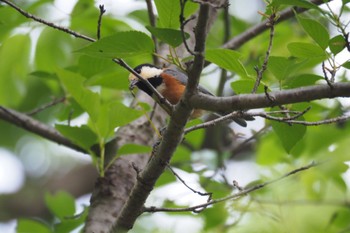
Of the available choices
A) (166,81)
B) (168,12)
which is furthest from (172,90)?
(168,12)

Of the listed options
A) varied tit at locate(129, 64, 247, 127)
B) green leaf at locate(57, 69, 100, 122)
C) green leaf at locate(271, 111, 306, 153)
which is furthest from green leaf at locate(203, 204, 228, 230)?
green leaf at locate(271, 111, 306, 153)

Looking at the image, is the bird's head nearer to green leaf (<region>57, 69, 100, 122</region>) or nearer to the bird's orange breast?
the bird's orange breast

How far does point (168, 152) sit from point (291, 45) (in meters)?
0.50

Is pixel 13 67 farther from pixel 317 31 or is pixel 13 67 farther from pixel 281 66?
pixel 317 31

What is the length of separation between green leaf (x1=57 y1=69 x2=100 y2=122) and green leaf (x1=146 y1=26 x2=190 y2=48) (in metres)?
0.88

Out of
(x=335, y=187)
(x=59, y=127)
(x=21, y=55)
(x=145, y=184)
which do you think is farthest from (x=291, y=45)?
(x=21, y=55)

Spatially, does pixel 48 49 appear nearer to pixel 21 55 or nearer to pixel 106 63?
pixel 21 55

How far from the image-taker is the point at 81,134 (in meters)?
2.70

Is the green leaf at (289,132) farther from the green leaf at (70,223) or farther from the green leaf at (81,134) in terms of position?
the green leaf at (70,223)

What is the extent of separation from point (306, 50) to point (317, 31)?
0.07m

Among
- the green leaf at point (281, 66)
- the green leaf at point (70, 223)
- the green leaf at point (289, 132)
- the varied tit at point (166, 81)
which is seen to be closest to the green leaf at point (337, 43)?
the green leaf at point (281, 66)

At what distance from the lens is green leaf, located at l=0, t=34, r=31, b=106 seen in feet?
10.8

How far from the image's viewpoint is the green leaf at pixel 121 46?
1.74 m

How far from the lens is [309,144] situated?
312cm
